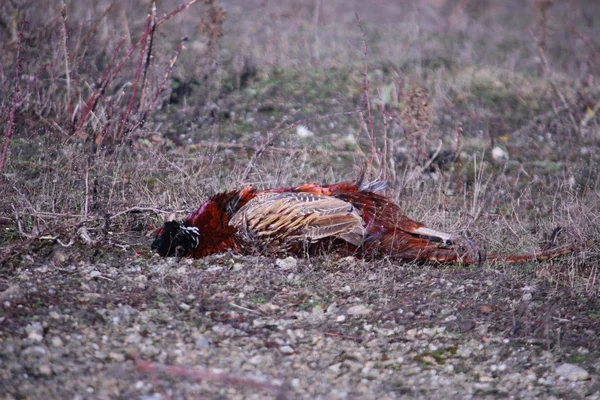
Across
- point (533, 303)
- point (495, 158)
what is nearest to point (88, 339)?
point (533, 303)

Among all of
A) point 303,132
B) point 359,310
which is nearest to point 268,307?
point 359,310

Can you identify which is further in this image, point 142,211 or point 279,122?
point 279,122

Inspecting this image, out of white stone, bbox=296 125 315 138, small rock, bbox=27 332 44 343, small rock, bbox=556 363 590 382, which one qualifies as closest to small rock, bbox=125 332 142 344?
small rock, bbox=27 332 44 343

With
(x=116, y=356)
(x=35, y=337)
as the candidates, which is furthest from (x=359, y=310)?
(x=35, y=337)

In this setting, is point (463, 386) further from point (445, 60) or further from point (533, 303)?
point (445, 60)

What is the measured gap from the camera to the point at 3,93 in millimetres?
6020

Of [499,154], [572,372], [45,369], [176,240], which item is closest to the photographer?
[45,369]

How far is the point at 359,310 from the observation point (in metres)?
3.70

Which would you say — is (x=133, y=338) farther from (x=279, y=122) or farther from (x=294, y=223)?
(x=279, y=122)

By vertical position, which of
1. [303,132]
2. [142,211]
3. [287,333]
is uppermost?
[303,132]

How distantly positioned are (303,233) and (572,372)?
63.9 inches

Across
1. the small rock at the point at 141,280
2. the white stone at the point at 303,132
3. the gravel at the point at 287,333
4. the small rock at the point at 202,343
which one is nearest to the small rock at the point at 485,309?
the gravel at the point at 287,333

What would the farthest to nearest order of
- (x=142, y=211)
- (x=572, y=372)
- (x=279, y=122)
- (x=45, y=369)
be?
(x=279, y=122) → (x=142, y=211) → (x=572, y=372) → (x=45, y=369)

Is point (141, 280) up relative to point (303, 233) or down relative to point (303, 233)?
down
